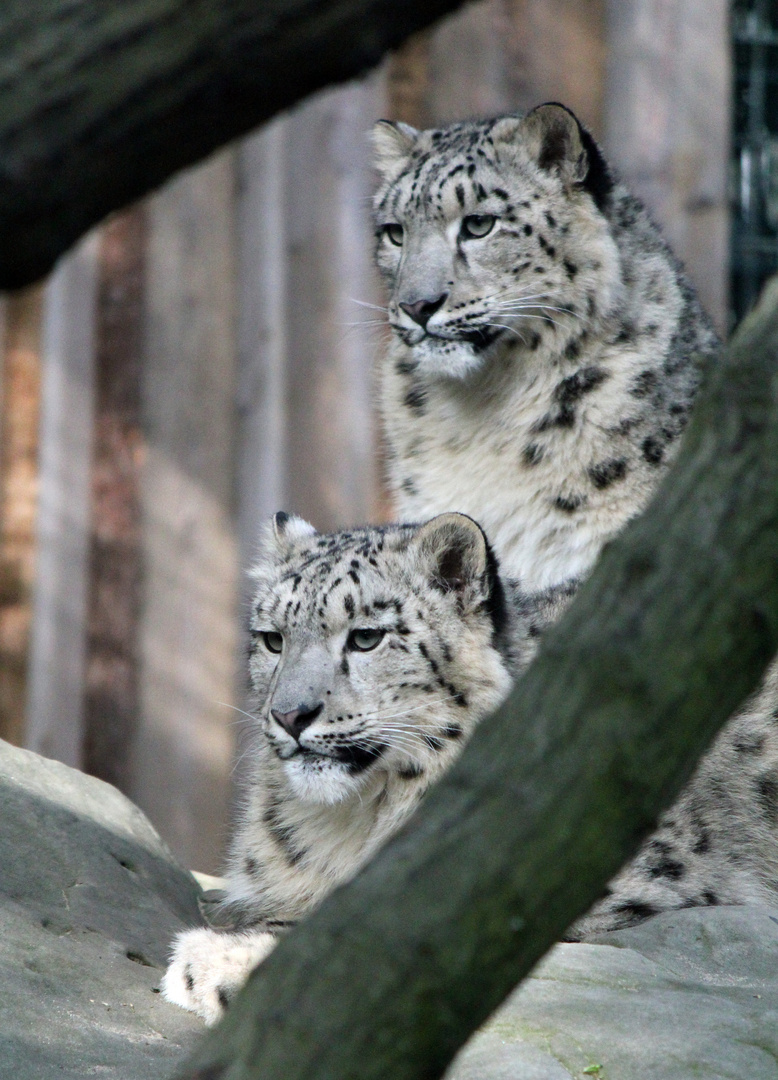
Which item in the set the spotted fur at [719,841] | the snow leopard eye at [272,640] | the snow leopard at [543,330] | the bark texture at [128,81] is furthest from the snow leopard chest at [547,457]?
the bark texture at [128,81]

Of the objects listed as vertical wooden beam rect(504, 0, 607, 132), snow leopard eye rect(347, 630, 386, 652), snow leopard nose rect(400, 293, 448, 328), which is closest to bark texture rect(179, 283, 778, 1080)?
snow leopard eye rect(347, 630, 386, 652)

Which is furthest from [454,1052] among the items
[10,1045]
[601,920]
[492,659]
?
[492,659]

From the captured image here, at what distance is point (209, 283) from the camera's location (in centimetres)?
761

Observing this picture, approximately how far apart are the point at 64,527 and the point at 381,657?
3.72 metres

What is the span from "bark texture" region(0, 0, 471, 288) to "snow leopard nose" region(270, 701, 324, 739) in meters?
2.18

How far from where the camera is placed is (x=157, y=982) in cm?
380

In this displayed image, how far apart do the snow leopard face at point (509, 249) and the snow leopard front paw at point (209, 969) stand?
216 centimetres

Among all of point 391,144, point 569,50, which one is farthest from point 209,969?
point 569,50

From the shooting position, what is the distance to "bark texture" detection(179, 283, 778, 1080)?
1955 millimetres

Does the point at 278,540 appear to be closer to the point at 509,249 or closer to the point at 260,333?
the point at 509,249

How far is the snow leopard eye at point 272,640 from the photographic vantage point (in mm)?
4293

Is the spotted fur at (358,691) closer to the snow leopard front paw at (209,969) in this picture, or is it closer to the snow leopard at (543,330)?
the snow leopard front paw at (209,969)

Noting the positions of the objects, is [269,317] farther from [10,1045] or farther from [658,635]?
[658,635]

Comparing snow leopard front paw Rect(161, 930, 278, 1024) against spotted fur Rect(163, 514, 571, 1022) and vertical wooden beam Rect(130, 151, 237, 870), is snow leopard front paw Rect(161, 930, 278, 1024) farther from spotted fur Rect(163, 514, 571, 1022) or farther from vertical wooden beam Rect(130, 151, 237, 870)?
vertical wooden beam Rect(130, 151, 237, 870)
